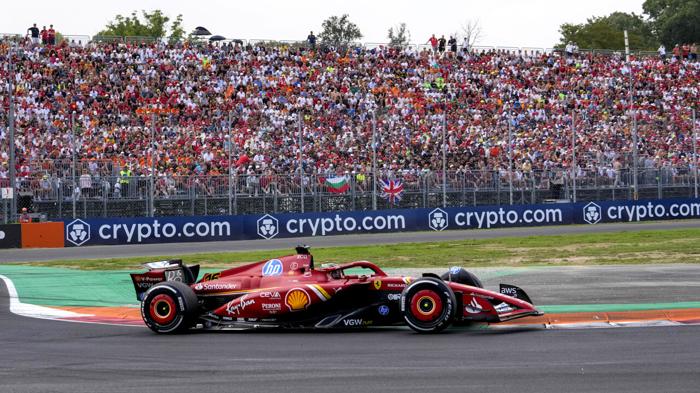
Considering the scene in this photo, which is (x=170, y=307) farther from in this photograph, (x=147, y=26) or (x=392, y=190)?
(x=147, y=26)

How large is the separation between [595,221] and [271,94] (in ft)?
45.2

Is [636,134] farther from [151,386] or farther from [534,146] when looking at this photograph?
[151,386]

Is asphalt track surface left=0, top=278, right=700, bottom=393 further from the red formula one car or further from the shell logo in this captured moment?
the shell logo

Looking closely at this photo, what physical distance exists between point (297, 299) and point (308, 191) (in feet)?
75.5

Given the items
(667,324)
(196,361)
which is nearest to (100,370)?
(196,361)

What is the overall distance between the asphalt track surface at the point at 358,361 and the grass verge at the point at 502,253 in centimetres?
1156

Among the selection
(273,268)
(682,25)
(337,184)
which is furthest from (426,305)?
(682,25)

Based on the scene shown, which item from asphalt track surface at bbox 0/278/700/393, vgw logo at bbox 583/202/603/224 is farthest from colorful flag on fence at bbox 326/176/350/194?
asphalt track surface at bbox 0/278/700/393

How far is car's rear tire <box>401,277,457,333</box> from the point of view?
38.6ft

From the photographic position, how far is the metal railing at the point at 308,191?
32.9m

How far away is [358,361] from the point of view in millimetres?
10164

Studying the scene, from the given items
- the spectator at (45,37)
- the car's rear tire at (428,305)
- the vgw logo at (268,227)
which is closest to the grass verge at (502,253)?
the vgw logo at (268,227)

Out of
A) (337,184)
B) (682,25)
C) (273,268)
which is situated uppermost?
(682,25)

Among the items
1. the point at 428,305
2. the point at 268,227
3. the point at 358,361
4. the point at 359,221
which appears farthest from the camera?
the point at 359,221
